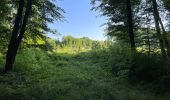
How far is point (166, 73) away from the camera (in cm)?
1344

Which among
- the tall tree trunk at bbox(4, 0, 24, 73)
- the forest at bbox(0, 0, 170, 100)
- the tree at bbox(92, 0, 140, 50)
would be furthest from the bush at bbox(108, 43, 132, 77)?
the tall tree trunk at bbox(4, 0, 24, 73)

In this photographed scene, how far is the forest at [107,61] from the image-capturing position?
11031 millimetres

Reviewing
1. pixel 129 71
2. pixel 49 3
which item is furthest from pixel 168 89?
pixel 49 3

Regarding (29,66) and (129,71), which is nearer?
(129,71)

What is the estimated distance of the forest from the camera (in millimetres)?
11031

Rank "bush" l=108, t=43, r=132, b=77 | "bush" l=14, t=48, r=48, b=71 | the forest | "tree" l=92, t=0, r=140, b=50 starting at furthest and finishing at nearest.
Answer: "tree" l=92, t=0, r=140, b=50 → "bush" l=14, t=48, r=48, b=71 → "bush" l=108, t=43, r=132, b=77 → the forest

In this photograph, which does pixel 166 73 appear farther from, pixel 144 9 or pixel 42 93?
pixel 144 9

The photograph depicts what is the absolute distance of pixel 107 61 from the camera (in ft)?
60.8

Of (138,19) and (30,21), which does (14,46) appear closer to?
(30,21)

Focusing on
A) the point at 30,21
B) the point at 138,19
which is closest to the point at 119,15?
the point at 138,19

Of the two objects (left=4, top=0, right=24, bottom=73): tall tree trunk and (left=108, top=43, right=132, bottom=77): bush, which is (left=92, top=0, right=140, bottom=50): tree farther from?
(left=4, top=0, right=24, bottom=73): tall tree trunk

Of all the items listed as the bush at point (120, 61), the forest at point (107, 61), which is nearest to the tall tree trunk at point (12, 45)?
the forest at point (107, 61)

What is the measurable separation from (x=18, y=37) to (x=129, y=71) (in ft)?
20.9

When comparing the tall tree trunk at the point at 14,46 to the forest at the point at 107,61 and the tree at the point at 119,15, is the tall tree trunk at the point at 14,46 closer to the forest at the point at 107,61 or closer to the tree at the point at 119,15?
the forest at the point at 107,61
